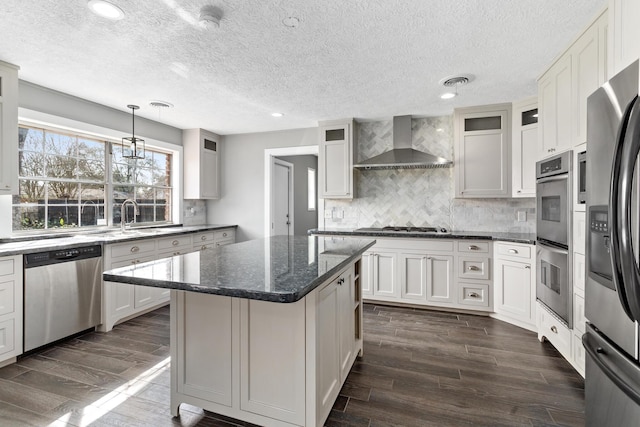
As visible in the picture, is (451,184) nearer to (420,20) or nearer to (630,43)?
(420,20)

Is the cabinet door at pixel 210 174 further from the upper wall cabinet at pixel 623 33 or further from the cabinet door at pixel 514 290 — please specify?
the upper wall cabinet at pixel 623 33

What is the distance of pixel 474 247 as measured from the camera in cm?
341

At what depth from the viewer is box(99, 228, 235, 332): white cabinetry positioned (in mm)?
3068

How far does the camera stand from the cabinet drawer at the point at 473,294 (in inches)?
133

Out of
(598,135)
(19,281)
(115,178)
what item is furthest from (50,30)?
(598,135)

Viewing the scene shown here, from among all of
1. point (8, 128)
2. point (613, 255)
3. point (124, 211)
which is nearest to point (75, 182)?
point (124, 211)

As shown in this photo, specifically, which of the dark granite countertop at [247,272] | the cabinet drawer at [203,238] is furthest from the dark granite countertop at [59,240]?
the dark granite countertop at [247,272]

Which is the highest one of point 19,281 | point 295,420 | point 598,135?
point 598,135

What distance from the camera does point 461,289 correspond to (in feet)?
11.3

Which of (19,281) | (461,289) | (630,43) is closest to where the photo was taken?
(630,43)

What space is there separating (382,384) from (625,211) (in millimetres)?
1730

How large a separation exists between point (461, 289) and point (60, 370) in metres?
3.75

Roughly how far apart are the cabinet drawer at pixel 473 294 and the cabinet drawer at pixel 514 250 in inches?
16.9

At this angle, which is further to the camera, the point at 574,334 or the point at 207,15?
the point at 574,334
